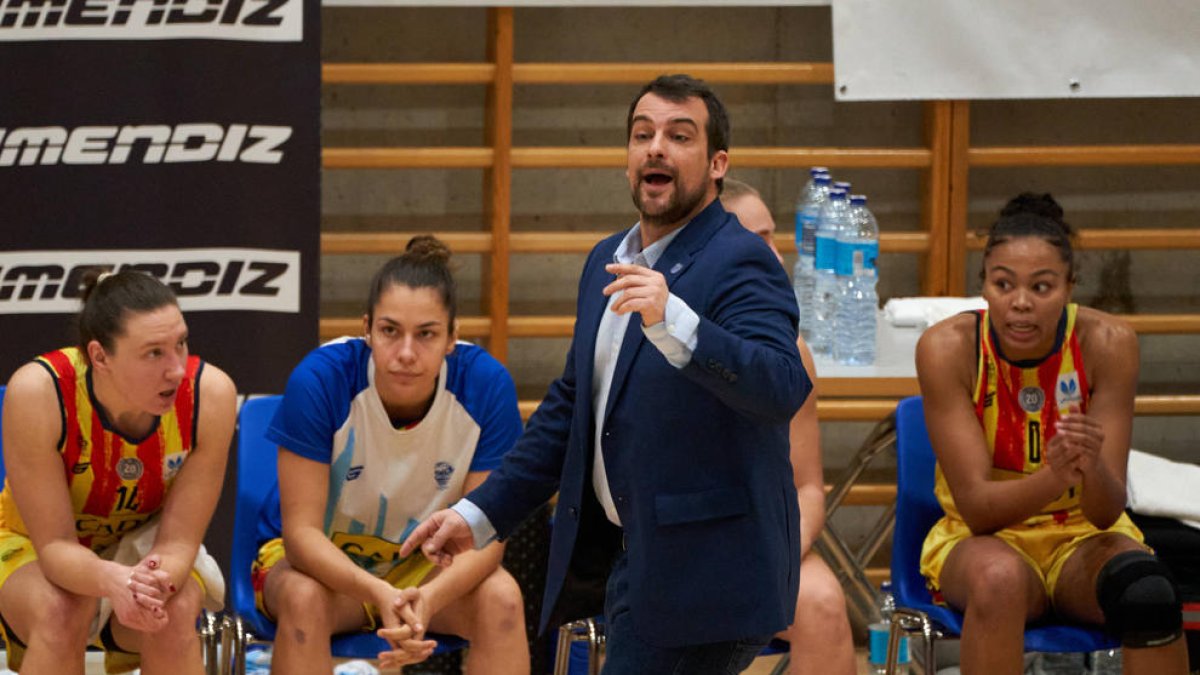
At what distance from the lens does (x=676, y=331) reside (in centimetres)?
233

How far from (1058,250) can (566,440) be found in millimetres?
1463

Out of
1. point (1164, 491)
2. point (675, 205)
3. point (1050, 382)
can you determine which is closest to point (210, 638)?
point (675, 205)

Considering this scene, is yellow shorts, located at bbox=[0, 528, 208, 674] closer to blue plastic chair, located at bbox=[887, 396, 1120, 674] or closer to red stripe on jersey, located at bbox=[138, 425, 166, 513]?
red stripe on jersey, located at bbox=[138, 425, 166, 513]

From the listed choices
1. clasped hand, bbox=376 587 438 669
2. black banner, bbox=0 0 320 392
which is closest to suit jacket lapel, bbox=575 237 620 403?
clasped hand, bbox=376 587 438 669

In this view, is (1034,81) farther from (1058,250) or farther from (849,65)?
(1058,250)

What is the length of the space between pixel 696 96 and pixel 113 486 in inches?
68.2

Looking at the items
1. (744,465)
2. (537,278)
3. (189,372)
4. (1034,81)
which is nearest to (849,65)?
(1034,81)

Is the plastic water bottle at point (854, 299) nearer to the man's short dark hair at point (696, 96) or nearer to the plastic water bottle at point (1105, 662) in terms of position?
the plastic water bottle at point (1105, 662)

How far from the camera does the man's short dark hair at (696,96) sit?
2.65 meters

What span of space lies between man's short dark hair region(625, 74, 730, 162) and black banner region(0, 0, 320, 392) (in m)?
2.03

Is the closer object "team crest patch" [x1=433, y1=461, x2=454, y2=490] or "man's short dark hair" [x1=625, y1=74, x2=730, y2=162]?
"man's short dark hair" [x1=625, y1=74, x2=730, y2=162]

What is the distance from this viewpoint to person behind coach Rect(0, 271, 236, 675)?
3434 millimetres

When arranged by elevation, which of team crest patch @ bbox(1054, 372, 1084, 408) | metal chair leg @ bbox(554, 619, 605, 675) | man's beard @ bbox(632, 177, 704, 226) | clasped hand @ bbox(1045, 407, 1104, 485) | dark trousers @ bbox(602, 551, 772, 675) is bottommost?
metal chair leg @ bbox(554, 619, 605, 675)

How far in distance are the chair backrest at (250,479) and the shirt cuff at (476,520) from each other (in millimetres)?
1114
